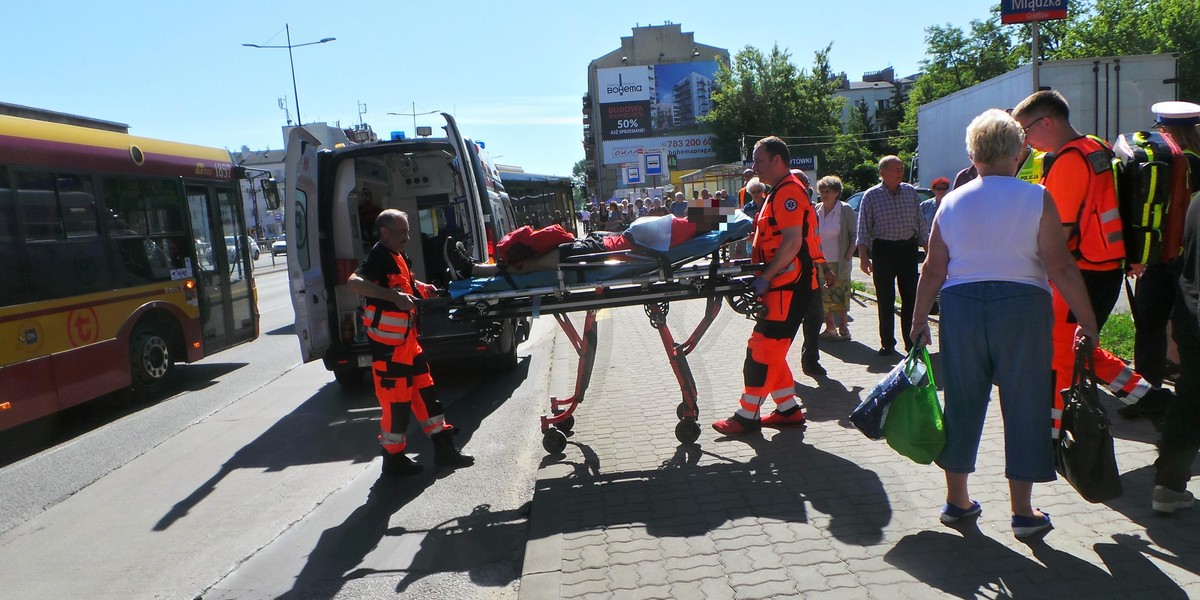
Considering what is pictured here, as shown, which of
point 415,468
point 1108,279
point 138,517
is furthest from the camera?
point 415,468

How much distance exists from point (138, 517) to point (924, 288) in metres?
5.00

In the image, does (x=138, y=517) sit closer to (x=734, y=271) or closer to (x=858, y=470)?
(x=734, y=271)

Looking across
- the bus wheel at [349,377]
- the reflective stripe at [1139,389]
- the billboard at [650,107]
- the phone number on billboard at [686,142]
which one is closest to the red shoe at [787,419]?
the reflective stripe at [1139,389]

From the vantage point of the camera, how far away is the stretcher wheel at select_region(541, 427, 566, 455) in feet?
18.6

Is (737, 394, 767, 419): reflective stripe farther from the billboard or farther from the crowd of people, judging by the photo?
the billboard

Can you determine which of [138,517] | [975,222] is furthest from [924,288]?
[138,517]

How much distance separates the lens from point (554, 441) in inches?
224

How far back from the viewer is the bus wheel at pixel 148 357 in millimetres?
9195

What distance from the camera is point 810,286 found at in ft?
18.5

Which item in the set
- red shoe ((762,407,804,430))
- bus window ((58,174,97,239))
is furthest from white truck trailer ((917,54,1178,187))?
bus window ((58,174,97,239))

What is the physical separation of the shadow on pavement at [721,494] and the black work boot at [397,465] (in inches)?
47.5

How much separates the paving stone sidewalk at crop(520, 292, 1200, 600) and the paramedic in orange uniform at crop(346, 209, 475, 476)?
1033 mm

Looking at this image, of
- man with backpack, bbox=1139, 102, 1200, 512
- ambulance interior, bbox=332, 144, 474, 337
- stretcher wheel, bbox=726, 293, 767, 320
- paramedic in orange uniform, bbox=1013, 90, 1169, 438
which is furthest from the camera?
ambulance interior, bbox=332, 144, 474, 337

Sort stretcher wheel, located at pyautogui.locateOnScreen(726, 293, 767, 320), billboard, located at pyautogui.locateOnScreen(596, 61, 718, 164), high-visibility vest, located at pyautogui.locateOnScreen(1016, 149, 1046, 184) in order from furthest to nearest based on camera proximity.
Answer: billboard, located at pyautogui.locateOnScreen(596, 61, 718, 164)
stretcher wheel, located at pyautogui.locateOnScreen(726, 293, 767, 320)
high-visibility vest, located at pyautogui.locateOnScreen(1016, 149, 1046, 184)
